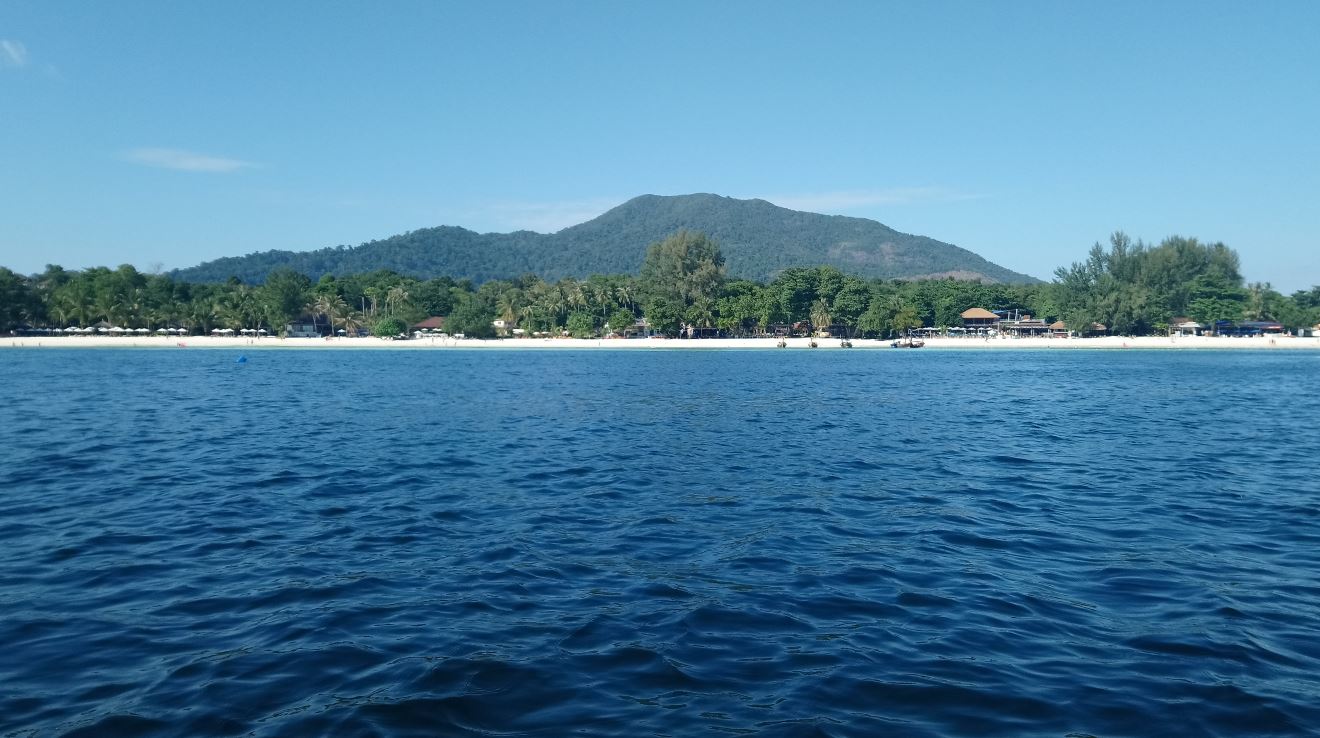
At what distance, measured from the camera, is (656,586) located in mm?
10203

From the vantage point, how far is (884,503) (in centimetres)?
1559

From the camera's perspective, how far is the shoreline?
12175 cm

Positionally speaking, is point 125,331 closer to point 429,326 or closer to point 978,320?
point 429,326

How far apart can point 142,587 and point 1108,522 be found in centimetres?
1428

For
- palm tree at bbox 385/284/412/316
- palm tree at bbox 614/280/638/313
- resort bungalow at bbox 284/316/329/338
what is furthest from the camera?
resort bungalow at bbox 284/316/329/338

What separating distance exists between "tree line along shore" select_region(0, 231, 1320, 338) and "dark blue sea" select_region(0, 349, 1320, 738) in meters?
111

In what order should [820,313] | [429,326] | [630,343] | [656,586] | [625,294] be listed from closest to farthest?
[656,586] < [630,343] < [820,313] < [625,294] < [429,326]

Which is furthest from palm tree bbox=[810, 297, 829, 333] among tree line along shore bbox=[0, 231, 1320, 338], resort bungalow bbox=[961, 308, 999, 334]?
resort bungalow bbox=[961, 308, 999, 334]

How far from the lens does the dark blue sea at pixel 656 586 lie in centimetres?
692

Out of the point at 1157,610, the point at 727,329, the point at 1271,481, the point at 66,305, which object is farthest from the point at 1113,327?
the point at 66,305

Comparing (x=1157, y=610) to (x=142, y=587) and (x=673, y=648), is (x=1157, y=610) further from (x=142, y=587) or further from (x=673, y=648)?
(x=142, y=587)

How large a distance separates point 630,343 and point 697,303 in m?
15.2

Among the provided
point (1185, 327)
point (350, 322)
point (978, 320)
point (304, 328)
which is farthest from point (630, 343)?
point (1185, 327)

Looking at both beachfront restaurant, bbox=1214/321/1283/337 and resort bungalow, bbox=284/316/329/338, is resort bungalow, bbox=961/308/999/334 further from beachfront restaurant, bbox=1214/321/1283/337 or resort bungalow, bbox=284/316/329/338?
resort bungalow, bbox=284/316/329/338
